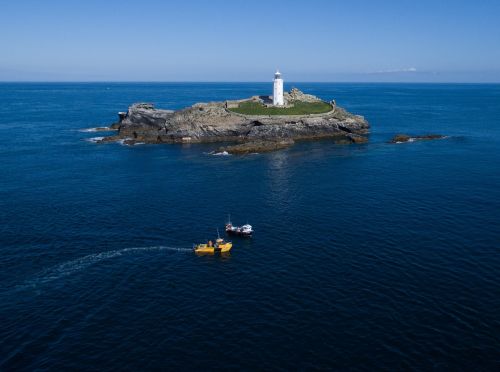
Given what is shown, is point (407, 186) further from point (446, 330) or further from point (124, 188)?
point (124, 188)

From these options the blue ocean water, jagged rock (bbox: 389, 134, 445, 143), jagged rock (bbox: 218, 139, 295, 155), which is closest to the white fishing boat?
the blue ocean water

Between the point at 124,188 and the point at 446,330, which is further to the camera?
the point at 124,188

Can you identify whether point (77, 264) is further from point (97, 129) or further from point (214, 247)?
point (97, 129)

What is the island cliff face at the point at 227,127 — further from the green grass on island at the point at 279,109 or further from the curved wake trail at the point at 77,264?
the curved wake trail at the point at 77,264

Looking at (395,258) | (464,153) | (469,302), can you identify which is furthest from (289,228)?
(464,153)

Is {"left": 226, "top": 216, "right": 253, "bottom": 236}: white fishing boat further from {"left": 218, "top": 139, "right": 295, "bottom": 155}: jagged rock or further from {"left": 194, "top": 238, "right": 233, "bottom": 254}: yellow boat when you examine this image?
{"left": 218, "top": 139, "right": 295, "bottom": 155}: jagged rock

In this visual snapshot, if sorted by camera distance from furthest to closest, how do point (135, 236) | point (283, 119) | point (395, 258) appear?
point (283, 119) → point (135, 236) → point (395, 258)

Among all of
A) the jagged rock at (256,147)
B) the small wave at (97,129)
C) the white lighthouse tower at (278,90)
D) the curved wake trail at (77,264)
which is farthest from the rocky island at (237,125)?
the curved wake trail at (77,264)
